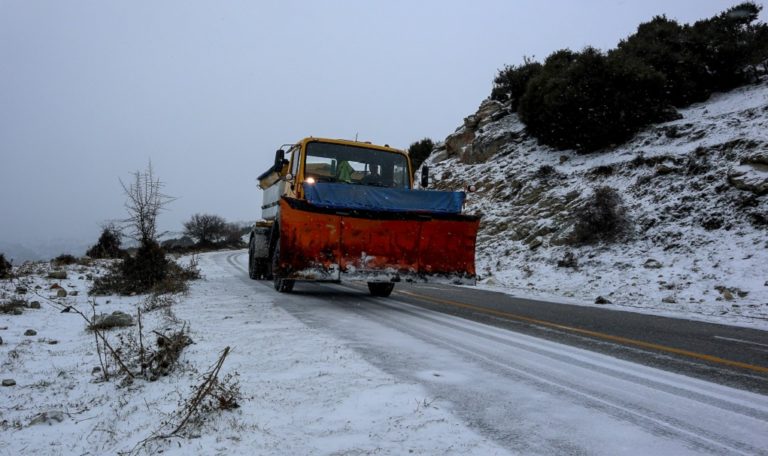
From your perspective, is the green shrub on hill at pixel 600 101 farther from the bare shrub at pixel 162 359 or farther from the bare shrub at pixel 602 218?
the bare shrub at pixel 162 359

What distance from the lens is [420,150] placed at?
34219mm

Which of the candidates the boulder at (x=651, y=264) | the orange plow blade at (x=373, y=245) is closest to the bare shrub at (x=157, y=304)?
the orange plow blade at (x=373, y=245)

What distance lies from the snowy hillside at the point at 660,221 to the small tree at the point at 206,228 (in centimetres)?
3814

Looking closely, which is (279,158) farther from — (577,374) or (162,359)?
(577,374)

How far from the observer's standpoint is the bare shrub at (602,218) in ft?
46.4

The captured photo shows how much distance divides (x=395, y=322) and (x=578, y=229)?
33.7 feet

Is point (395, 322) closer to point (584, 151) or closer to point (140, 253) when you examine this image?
point (140, 253)

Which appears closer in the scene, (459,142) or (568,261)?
(568,261)

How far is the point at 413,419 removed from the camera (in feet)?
9.33

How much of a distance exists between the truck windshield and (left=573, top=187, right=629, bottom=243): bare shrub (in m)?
7.41

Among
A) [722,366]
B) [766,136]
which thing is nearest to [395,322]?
[722,366]

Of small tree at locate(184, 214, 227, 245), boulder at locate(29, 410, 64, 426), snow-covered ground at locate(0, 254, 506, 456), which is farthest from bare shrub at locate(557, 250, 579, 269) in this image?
small tree at locate(184, 214, 227, 245)

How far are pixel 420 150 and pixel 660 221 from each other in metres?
22.0

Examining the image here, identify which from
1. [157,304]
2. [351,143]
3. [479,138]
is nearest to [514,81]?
[479,138]
